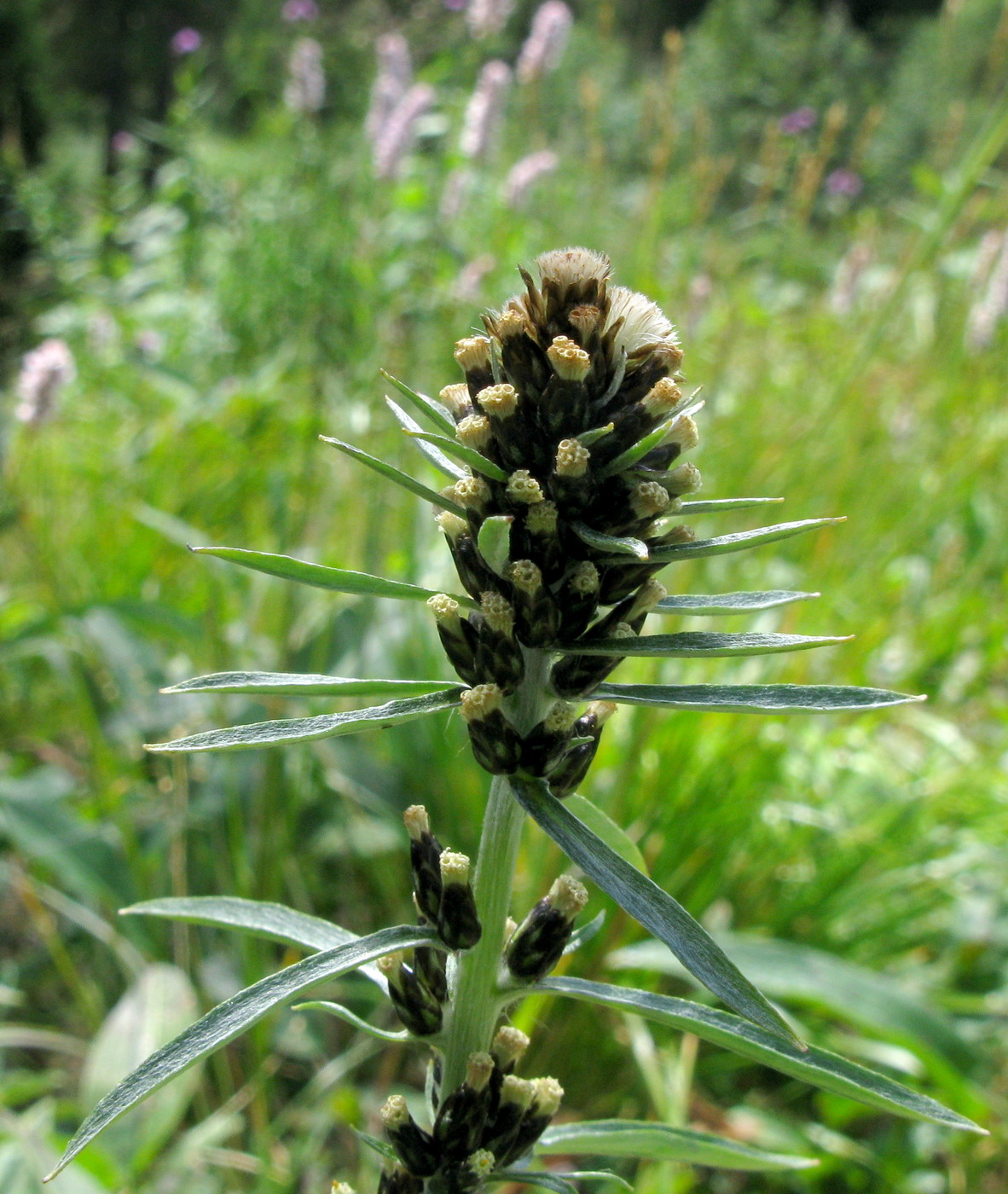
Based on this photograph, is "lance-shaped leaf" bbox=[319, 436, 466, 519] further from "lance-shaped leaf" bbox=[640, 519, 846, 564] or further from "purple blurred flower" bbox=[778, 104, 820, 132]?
"purple blurred flower" bbox=[778, 104, 820, 132]

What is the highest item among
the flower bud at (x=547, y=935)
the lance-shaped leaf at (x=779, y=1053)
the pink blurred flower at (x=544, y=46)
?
the pink blurred flower at (x=544, y=46)

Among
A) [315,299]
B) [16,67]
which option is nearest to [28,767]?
[315,299]

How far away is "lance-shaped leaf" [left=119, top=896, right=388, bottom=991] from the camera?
574 mm

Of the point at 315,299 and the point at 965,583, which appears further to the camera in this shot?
the point at 965,583

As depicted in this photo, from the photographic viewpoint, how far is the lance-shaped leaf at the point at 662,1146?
23.5 inches

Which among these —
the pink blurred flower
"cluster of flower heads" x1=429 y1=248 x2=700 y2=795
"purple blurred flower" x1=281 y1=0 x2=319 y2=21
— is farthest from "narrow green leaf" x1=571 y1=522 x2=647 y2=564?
"purple blurred flower" x1=281 y1=0 x2=319 y2=21

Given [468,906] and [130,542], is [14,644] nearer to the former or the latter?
[130,542]

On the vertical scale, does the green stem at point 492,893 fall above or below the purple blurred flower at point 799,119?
below

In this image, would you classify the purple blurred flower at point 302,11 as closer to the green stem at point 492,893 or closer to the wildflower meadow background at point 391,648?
the wildflower meadow background at point 391,648

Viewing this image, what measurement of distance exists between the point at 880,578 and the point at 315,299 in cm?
158

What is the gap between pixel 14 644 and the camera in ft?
6.81

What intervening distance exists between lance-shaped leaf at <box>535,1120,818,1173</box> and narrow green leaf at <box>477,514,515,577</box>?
1.18 ft

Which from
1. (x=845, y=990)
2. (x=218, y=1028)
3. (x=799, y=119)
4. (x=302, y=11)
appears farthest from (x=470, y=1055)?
(x=799, y=119)

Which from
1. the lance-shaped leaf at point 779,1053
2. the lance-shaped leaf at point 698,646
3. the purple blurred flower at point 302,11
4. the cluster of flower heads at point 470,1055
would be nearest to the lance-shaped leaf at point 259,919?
the cluster of flower heads at point 470,1055
